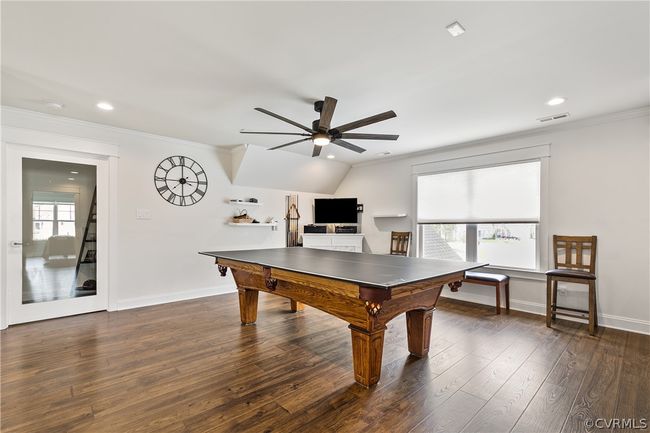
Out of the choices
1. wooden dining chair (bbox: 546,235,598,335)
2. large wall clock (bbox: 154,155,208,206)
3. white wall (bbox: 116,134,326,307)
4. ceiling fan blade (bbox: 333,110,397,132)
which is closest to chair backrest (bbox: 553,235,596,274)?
wooden dining chair (bbox: 546,235,598,335)

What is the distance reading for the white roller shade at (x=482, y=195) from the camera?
13.6 ft

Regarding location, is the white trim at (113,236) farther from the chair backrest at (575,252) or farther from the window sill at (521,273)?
the chair backrest at (575,252)

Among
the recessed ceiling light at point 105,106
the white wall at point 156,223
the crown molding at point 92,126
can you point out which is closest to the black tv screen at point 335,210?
the white wall at point 156,223

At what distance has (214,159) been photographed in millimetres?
5102

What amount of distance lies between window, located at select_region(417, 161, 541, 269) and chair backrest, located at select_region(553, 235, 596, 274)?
0.93ft

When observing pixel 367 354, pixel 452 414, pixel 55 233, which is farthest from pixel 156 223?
pixel 452 414

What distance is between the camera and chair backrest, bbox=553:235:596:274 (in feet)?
11.6

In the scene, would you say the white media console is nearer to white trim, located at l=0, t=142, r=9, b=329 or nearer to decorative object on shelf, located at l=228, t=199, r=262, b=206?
decorative object on shelf, located at l=228, t=199, r=262, b=206

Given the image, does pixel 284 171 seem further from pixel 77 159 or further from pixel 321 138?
pixel 77 159

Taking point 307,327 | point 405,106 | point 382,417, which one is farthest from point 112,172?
point 382,417

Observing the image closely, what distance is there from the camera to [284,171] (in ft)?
18.6

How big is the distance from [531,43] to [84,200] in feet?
16.8

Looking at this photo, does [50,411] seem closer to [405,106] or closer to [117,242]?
[117,242]
